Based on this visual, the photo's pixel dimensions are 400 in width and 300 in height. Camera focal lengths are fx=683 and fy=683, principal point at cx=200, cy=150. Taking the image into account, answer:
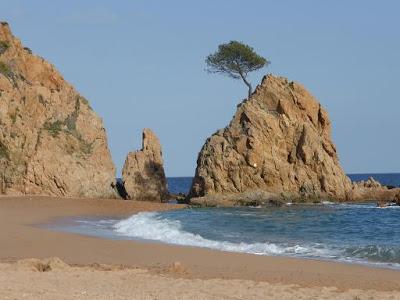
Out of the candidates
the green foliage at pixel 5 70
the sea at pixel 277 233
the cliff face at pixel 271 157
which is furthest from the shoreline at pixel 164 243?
the green foliage at pixel 5 70

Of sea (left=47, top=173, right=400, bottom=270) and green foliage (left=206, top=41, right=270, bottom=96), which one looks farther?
green foliage (left=206, top=41, right=270, bottom=96)

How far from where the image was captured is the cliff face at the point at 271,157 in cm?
5216

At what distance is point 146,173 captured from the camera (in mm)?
53812

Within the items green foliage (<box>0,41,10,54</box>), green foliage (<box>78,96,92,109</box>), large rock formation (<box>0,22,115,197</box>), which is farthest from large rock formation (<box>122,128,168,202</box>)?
green foliage (<box>0,41,10,54</box>)

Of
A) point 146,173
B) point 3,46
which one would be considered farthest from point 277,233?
point 3,46

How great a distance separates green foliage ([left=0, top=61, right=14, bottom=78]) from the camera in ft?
165

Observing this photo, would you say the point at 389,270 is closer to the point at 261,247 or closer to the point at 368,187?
the point at 261,247

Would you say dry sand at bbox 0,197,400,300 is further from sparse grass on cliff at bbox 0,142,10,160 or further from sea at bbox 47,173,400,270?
sparse grass on cliff at bbox 0,142,10,160

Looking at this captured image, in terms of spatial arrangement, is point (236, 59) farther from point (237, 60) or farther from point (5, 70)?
point (5, 70)

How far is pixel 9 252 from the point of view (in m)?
17.6

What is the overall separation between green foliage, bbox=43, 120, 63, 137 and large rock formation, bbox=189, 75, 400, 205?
11.3 metres

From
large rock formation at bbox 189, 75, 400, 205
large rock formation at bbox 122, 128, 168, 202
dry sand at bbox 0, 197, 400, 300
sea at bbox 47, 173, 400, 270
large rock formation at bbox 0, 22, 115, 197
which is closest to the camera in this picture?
dry sand at bbox 0, 197, 400, 300

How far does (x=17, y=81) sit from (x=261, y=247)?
3441 centimetres

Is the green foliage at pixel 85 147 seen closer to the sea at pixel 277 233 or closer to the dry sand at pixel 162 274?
the sea at pixel 277 233
